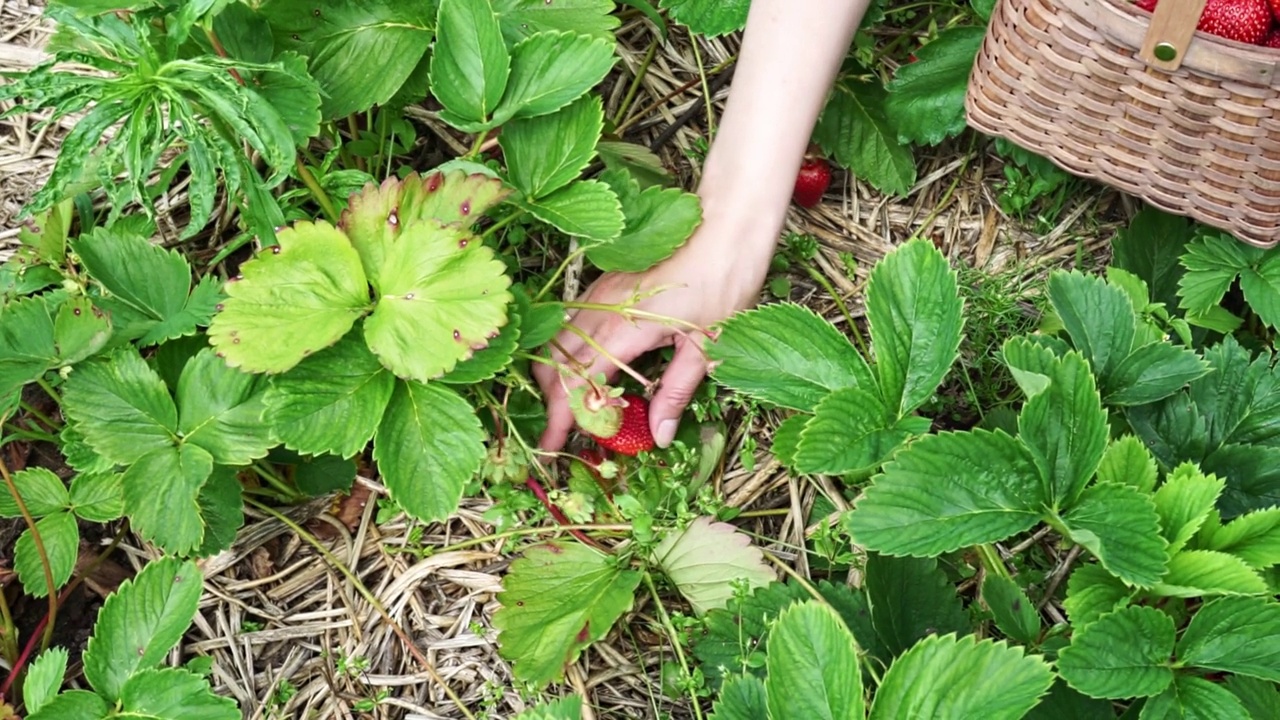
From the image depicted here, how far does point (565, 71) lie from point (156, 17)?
43 cm

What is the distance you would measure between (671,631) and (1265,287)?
822mm

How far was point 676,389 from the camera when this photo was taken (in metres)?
1.19

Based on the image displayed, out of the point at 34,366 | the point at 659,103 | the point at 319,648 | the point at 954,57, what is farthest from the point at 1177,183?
the point at 34,366

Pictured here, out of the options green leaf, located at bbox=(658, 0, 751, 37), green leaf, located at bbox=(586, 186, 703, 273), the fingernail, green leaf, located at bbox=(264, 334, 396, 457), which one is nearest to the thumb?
the fingernail

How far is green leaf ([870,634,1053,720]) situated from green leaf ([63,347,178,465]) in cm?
75

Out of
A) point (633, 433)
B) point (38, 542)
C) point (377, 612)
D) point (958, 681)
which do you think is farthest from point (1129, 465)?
point (38, 542)

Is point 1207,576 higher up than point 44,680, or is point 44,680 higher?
point 1207,576

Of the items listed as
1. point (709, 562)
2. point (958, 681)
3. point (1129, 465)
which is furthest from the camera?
point (709, 562)

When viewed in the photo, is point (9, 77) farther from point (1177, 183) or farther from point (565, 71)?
point (1177, 183)

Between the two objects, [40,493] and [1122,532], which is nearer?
[1122,532]

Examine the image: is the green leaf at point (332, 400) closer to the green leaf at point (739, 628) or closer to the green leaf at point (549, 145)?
the green leaf at point (549, 145)

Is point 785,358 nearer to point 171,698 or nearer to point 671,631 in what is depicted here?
point 671,631

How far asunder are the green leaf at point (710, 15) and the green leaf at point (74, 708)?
1.00 m

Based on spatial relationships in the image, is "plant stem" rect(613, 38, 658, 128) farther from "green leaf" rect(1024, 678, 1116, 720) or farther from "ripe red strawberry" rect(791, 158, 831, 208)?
"green leaf" rect(1024, 678, 1116, 720)
